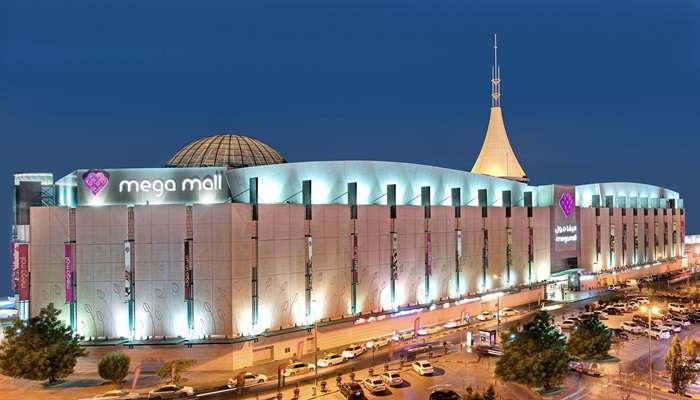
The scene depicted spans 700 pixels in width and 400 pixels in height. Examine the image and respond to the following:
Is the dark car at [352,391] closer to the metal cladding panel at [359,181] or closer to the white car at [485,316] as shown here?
the metal cladding panel at [359,181]

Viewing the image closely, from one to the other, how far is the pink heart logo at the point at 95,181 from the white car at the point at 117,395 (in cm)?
1558

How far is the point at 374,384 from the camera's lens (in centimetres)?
3366

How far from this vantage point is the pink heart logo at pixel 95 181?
138ft

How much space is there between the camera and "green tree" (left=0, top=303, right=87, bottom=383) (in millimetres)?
33875

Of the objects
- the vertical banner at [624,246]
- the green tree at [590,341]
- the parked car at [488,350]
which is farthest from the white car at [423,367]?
the vertical banner at [624,246]

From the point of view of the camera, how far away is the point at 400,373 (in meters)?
37.5

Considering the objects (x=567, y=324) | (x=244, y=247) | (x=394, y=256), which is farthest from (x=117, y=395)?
(x=567, y=324)

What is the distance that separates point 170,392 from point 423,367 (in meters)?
16.2

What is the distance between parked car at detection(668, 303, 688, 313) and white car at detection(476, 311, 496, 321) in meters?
20.0

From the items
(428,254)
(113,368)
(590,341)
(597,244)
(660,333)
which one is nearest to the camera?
(113,368)

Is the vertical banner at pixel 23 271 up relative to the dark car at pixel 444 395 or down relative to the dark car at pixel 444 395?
up

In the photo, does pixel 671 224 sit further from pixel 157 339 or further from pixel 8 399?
pixel 8 399

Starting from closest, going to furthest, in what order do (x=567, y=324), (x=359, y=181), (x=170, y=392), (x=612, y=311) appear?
(x=170, y=392), (x=359, y=181), (x=567, y=324), (x=612, y=311)

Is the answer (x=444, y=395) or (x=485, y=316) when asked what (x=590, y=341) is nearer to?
(x=444, y=395)
